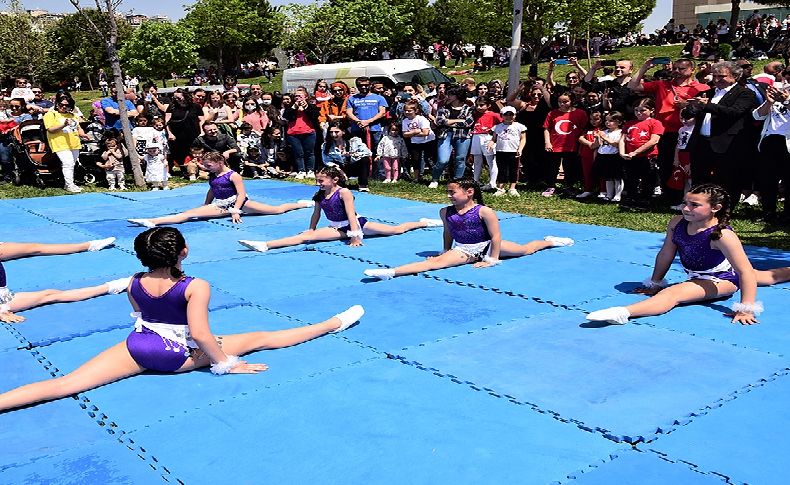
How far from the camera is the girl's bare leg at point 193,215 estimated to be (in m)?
9.92

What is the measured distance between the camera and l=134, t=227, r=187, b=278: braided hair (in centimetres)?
449

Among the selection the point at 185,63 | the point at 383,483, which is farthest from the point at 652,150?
the point at 185,63

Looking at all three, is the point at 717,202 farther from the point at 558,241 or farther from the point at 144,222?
the point at 144,222

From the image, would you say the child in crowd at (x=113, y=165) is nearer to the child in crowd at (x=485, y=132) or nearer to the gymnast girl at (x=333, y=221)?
the gymnast girl at (x=333, y=221)

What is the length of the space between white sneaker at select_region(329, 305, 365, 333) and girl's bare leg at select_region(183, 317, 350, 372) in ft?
0.09

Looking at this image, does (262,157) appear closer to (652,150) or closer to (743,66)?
(652,150)

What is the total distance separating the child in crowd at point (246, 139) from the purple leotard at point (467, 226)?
908cm

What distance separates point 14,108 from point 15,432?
1305 centimetres

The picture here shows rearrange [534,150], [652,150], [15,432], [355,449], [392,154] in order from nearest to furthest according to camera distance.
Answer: [355,449], [15,432], [652,150], [534,150], [392,154]

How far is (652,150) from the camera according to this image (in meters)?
10.6

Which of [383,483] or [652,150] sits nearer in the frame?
[383,483]

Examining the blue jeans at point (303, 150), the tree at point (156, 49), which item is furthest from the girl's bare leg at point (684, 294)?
the tree at point (156, 49)

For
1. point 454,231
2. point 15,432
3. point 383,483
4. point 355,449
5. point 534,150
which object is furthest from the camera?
point 534,150

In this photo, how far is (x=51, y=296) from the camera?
6.52 m
